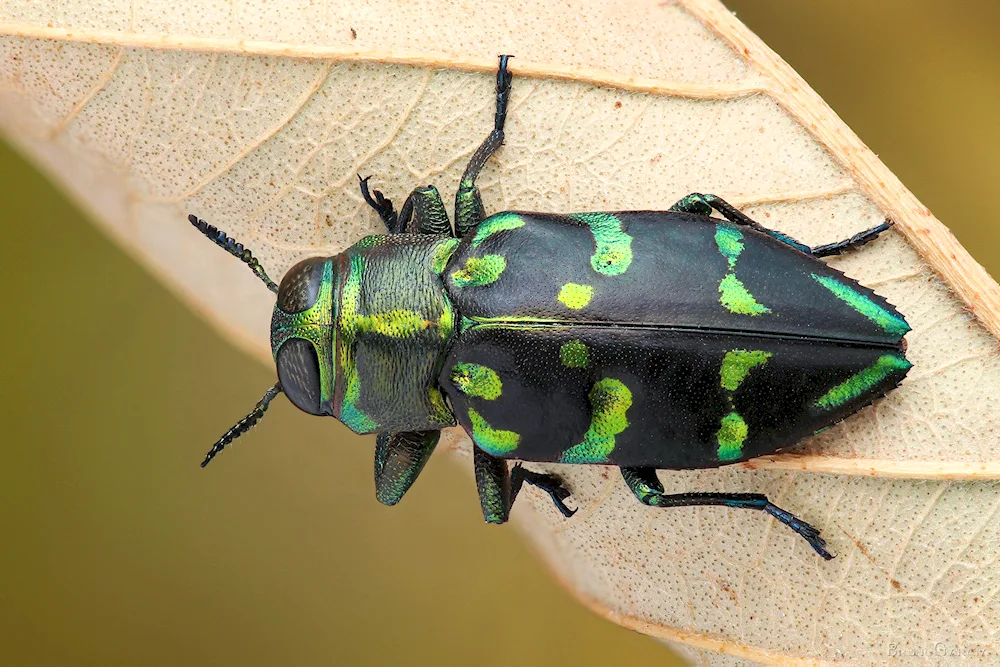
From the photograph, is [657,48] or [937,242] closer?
[937,242]

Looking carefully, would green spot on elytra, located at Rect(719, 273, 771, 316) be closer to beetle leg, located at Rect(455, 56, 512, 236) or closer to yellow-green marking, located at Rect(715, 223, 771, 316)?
yellow-green marking, located at Rect(715, 223, 771, 316)

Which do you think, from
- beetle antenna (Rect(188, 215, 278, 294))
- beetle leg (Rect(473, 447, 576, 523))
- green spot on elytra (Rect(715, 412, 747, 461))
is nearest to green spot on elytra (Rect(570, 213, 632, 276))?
green spot on elytra (Rect(715, 412, 747, 461))

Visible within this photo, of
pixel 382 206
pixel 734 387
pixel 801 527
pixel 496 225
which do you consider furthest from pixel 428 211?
pixel 801 527

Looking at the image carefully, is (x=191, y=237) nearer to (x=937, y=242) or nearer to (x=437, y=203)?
(x=437, y=203)

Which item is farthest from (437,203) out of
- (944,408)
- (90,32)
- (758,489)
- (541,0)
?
(944,408)

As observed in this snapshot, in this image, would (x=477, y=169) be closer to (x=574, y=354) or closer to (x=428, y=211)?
(x=428, y=211)
